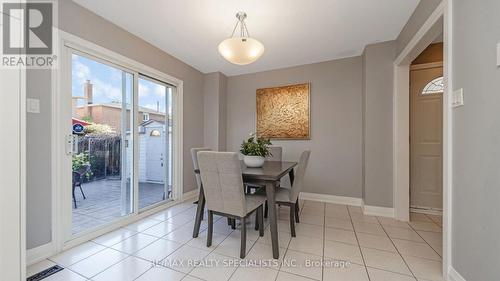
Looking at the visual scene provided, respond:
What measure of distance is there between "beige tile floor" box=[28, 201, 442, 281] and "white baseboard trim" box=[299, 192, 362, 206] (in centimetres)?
61

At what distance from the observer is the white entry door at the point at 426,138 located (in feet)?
9.09

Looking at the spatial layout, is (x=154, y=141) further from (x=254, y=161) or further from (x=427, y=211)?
(x=427, y=211)

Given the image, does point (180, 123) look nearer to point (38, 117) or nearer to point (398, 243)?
point (38, 117)

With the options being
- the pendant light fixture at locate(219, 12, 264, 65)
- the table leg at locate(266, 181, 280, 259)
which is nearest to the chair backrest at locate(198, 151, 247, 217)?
the table leg at locate(266, 181, 280, 259)

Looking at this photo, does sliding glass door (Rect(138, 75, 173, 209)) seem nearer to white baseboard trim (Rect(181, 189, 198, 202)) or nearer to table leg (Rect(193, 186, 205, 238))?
white baseboard trim (Rect(181, 189, 198, 202))

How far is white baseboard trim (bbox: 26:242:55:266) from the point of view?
159 cm

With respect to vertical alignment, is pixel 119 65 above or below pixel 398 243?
above

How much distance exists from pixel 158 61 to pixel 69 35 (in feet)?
3.63

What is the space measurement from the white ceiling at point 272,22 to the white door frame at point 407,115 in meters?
0.39

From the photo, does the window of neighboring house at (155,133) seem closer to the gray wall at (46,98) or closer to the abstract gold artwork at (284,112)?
the gray wall at (46,98)

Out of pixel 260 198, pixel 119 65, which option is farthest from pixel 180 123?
pixel 260 198

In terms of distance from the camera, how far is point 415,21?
2014mm

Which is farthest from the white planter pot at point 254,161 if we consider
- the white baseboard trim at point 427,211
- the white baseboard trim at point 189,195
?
the white baseboard trim at point 427,211

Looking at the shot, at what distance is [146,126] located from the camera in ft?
9.32
